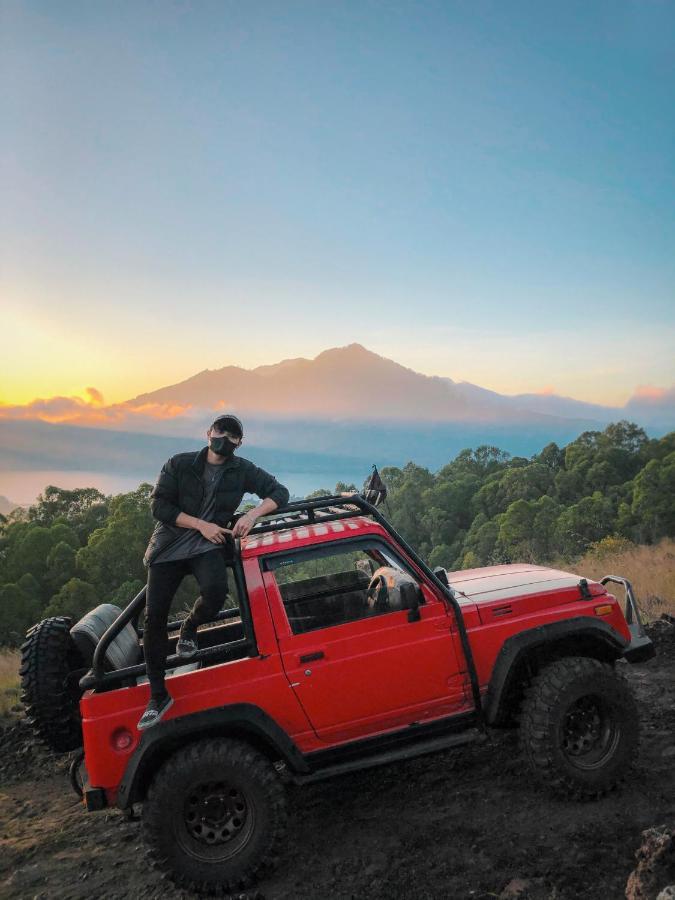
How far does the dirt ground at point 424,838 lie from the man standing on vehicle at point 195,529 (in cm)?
140

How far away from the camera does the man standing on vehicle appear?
4164mm

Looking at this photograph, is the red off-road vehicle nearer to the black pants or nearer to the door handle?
the door handle

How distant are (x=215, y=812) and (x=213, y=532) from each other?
5.80 ft

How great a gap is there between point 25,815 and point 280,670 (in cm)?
318

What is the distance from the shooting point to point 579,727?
4602 millimetres

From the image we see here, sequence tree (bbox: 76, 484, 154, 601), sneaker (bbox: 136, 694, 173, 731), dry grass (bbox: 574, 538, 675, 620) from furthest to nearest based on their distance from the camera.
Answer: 1. tree (bbox: 76, 484, 154, 601)
2. dry grass (bbox: 574, 538, 675, 620)
3. sneaker (bbox: 136, 694, 173, 731)

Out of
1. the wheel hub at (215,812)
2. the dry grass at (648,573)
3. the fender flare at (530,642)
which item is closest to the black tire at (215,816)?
the wheel hub at (215,812)

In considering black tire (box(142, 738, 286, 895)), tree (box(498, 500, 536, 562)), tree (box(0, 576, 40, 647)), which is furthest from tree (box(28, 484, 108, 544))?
black tire (box(142, 738, 286, 895))

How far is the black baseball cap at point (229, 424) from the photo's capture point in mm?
4527

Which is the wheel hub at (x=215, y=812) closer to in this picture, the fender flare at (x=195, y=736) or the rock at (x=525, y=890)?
the fender flare at (x=195, y=736)

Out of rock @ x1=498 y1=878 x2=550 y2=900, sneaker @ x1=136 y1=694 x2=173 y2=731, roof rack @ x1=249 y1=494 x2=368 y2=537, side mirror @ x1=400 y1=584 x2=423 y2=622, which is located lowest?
rock @ x1=498 y1=878 x2=550 y2=900

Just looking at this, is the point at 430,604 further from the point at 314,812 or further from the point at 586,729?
the point at 314,812

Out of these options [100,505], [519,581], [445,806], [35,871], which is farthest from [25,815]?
[100,505]

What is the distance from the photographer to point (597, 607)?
4773 millimetres
